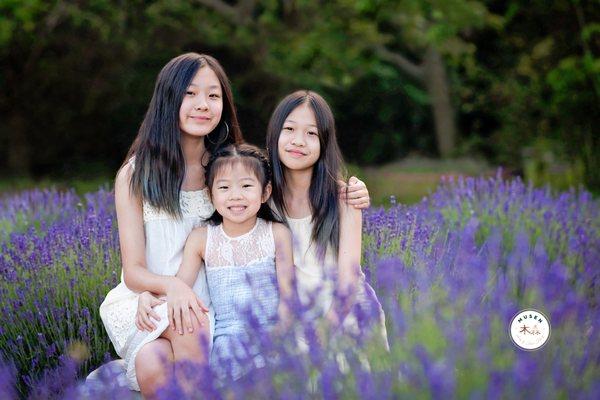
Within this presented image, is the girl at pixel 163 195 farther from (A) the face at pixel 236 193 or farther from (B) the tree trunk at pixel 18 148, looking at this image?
(B) the tree trunk at pixel 18 148

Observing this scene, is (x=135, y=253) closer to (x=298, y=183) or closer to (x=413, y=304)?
(x=298, y=183)

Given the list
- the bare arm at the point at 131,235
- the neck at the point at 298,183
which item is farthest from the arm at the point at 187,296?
the neck at the point at 298,183

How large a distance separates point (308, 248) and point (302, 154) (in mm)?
333

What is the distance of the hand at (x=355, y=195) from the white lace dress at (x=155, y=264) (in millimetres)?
491

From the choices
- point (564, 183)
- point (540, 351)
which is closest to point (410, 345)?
point (540, 351)

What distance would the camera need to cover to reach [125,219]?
3.14 m

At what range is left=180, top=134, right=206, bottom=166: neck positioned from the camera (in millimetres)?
3354

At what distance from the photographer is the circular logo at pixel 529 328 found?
7.62ft

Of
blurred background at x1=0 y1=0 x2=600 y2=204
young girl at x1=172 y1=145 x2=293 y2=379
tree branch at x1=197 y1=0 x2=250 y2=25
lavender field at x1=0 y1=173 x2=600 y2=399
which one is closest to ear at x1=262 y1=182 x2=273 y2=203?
young girl at x1=172 y1=145 x2=293 y2=379

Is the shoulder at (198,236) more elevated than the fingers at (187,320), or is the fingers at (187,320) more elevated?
the shoulder at (198,236)

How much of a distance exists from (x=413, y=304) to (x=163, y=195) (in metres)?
0.96

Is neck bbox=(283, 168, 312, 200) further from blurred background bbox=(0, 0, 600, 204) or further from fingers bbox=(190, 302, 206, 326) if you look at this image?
blurred background bbox=(0, 0, 600, 204)

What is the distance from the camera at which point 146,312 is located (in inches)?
114

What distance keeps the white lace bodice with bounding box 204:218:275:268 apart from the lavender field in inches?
15.6
